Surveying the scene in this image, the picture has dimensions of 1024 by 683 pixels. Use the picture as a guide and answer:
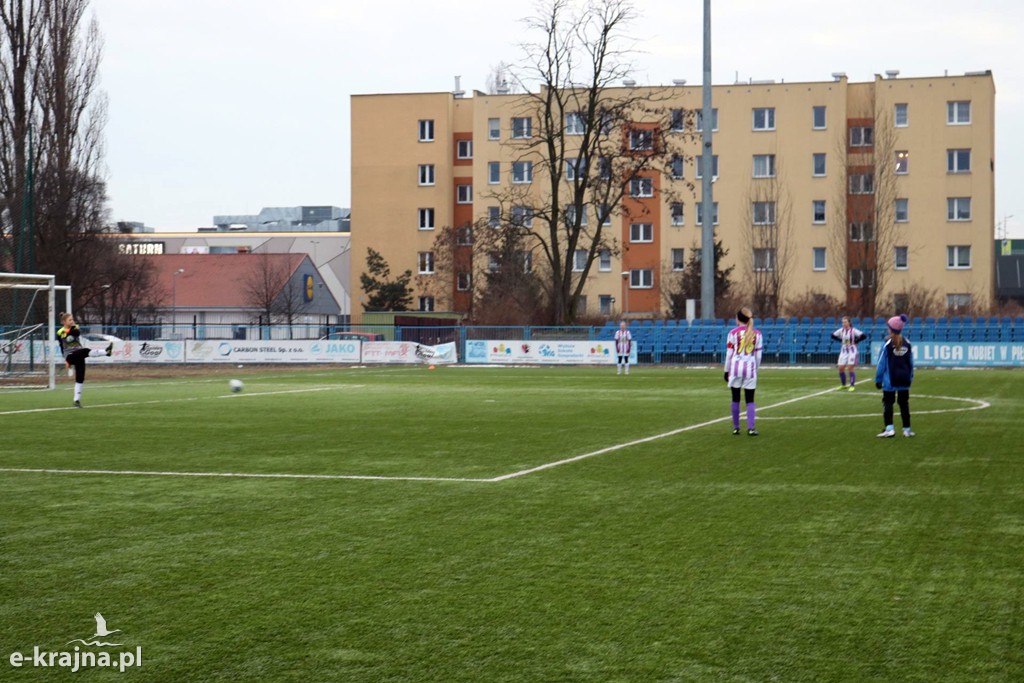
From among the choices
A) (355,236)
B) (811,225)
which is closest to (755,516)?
(811,225)

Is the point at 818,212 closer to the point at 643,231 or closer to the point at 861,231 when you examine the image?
the point at 861,231

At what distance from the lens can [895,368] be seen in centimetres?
1691

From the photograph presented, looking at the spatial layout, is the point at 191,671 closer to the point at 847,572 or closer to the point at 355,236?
the point at 847,572

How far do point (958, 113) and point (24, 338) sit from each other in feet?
193

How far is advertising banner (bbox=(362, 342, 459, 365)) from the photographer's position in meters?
52.2

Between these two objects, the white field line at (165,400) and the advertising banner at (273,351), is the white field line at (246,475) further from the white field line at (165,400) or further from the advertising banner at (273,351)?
the advertising banner at (273,351)

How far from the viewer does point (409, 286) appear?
8569 centimetres

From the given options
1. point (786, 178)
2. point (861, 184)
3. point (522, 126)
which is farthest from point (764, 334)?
point (522, 126)

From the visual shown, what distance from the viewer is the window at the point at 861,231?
69.8m

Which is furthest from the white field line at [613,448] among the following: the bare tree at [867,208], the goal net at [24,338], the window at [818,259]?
the window at [818,259]

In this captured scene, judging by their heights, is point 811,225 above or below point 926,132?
below

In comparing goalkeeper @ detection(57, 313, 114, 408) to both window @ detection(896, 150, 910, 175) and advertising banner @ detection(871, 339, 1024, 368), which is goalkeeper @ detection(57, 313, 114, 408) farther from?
window @ detection(896, 150, 910, 175)

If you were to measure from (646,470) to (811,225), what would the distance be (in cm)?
6885

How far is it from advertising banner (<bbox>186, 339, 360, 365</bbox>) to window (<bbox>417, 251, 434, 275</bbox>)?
109 ft
